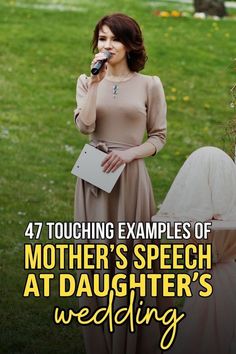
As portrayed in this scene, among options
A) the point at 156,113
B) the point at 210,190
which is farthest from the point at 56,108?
the point at 210,190

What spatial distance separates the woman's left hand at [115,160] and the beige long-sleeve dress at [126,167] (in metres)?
0.07

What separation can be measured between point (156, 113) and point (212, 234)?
0.95 meters

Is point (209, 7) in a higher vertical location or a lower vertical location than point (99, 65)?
lower

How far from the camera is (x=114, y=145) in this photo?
17.7 ft

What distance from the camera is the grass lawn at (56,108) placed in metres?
7.34

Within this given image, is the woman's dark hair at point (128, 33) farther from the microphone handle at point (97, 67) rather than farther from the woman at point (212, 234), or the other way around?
the woman at point (212, 234)

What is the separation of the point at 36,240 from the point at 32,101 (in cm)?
440

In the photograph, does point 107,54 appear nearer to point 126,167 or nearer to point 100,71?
point 100,71

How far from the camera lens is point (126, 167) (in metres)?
5.43

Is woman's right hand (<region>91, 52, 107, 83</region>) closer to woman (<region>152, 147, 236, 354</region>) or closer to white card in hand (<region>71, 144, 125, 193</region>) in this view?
white card in hand (<region>71, 144, 125, 193</region>)

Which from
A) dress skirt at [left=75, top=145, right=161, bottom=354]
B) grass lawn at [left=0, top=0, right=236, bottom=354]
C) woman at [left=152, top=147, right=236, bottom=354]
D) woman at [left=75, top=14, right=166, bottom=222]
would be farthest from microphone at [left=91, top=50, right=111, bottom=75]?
grass lawn at [left=0, top=0, right=236, bottom=354]

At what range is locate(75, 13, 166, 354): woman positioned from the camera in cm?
529

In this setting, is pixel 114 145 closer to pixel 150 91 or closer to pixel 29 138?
pixel 150 91

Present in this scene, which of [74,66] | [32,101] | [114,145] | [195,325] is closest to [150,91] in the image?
[114,145]
